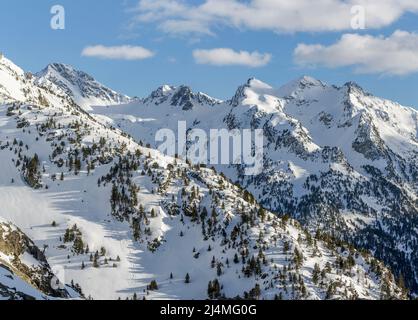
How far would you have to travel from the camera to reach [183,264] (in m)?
182

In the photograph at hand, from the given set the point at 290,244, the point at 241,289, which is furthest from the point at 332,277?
the point at 241,289

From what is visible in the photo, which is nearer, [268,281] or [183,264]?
[268,281]
